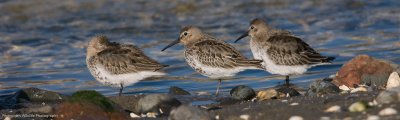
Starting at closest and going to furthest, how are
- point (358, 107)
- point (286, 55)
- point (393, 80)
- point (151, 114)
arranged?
point (358, 107)
point (151, 114)
point (393, 80)
point (286, 55)

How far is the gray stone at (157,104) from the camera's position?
916 centimetres

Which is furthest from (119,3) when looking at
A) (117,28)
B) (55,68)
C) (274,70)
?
(274,70)

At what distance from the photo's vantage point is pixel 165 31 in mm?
17656

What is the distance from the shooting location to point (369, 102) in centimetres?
770

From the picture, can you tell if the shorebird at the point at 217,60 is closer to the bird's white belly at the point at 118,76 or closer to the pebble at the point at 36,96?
the bird's white belly at the point at 118,76

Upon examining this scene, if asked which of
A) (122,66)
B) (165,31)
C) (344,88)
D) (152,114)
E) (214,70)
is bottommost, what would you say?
(152,114)

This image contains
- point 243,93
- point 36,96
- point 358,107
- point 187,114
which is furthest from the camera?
point 36,96

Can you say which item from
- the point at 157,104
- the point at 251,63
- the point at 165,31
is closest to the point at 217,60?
the point at 251,63

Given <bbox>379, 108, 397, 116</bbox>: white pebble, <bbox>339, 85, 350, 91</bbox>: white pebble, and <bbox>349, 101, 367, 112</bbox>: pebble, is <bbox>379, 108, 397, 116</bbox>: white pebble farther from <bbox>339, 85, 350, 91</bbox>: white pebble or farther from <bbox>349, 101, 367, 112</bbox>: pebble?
<bbox>339, 85, 350, 91</bbox>: white pebble

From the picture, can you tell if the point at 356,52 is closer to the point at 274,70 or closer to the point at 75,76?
the point at 274,70

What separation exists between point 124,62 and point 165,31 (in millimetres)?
6903

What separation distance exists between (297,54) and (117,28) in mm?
7532

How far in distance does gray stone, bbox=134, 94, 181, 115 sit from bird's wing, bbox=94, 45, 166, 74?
1.39 m

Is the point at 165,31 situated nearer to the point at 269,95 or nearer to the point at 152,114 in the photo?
the point at 269,95
